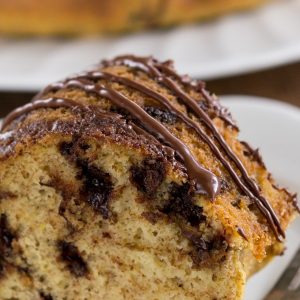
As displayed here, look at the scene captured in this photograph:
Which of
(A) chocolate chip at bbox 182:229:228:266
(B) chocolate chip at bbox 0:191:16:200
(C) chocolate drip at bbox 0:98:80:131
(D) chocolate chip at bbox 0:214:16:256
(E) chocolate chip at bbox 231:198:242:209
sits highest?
(C) chocolate drip at bbox 0:98:80:131

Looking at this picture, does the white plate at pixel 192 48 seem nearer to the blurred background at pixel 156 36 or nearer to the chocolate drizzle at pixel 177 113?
the blurred background at pixel 156 36

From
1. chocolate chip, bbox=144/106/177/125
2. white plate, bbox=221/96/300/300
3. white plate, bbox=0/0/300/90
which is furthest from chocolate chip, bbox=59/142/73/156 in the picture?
white plate, bbox=0/0/300/90

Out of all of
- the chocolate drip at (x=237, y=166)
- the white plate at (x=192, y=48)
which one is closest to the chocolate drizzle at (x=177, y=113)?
the chocolate drip at (x=237, y=166)

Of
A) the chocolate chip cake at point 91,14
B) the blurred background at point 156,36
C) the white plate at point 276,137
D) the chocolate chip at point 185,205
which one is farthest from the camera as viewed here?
the chocolate chip cake at point 91,14

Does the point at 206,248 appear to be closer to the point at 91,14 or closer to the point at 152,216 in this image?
the point at 152,216

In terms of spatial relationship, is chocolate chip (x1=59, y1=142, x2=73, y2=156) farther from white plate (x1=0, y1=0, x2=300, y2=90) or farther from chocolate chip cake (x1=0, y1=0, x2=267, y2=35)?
chocolate chip cake (x1=0, y1=0, x2=267, y2=35)

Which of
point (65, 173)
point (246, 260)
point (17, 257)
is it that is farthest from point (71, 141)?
point (246, 260)
